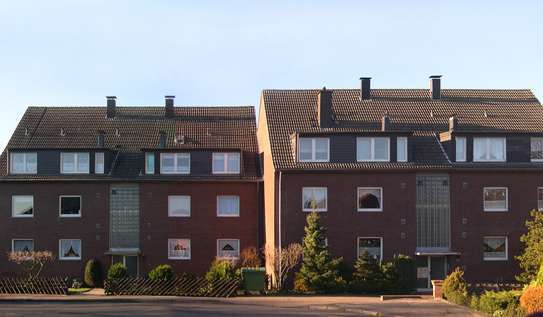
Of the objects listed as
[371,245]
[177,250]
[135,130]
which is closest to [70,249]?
[177,250]

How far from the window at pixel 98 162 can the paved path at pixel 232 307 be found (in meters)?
10.9

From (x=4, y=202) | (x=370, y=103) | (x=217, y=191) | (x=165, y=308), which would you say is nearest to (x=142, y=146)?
(x=217, y=191)

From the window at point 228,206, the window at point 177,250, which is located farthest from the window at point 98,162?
the window at point 228,206

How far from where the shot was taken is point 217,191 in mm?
48719

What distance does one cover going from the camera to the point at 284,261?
41906 mm

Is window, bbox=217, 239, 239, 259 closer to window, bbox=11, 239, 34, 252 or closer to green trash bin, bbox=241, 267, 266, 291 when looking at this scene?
green trash bin, bbox=241, 267, 266, 291

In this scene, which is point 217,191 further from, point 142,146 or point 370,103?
point 370,103

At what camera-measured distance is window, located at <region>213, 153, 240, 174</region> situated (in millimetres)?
48900

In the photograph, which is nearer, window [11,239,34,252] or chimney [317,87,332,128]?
chimney [317,87,332,128]

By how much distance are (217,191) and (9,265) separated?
12.7 metres

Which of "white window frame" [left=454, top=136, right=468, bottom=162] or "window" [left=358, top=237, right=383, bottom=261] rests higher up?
"white window frame" [left=454, top=136, right=468, bottom=162]

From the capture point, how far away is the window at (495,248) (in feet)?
145

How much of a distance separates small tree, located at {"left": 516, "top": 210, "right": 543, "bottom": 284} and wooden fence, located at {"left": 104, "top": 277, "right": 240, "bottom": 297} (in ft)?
49.0

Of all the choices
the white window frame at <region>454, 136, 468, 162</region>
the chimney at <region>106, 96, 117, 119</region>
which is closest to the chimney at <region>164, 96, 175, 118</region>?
the chimney at <region>106, 96, 117, 119</region>
